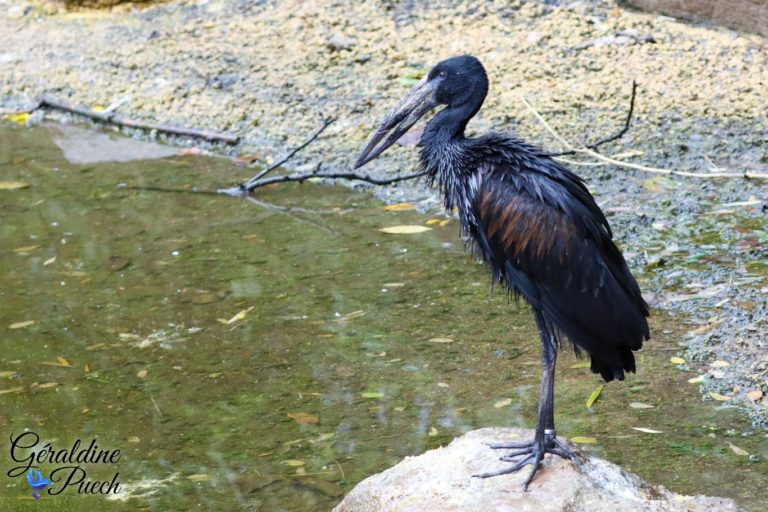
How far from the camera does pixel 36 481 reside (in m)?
4.94

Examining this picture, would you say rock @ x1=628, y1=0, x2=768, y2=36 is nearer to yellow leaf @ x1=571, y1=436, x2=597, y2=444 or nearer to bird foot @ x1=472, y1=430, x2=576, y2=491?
yellow leaf @ x1=571, y1=436, x2=597, y2=444

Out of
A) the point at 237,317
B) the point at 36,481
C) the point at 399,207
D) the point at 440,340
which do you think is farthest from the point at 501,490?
the point at 399,207

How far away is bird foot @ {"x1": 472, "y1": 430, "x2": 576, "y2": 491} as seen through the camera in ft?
13.6

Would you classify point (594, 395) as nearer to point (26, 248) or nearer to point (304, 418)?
point (304, 418)

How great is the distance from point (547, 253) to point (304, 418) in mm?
1694

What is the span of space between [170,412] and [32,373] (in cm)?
90

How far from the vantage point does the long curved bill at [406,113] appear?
4.84 metres

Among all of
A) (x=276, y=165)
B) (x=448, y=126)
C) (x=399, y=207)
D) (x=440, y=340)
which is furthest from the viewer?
(x=276, y=165)

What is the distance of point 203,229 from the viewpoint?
7520 mm

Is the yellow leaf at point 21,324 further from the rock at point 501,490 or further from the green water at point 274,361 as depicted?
the rock at point 501,490

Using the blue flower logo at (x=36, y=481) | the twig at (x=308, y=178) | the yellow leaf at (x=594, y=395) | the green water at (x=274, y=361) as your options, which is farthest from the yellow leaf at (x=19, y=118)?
the yellow leaf at (x=594, y=395)

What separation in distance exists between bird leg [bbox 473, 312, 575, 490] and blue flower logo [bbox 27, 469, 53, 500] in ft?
6.73

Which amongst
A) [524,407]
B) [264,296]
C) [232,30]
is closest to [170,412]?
[264,296]

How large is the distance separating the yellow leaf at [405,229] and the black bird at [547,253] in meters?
2.83
